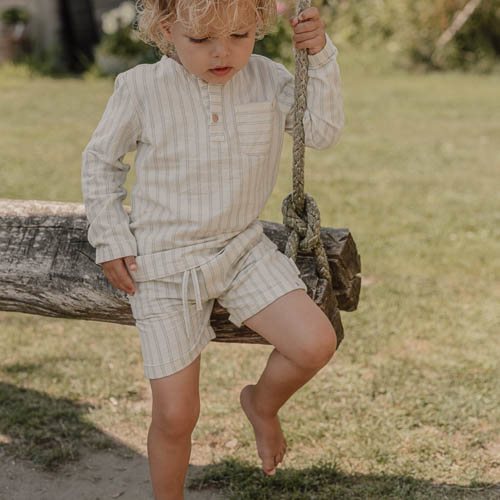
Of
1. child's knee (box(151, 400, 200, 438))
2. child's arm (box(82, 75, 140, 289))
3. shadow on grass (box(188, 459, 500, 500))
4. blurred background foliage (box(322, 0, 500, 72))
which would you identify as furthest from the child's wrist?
blurred background foliage (box(322, 0, 500, 72))

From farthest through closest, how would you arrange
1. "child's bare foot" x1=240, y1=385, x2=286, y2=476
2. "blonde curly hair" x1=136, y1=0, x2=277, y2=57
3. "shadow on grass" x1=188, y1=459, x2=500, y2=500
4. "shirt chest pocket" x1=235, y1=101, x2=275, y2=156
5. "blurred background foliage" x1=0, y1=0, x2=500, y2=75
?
"blurred background foliage" x1=0, y1=0, x2=500, y2=75 → "shadow on grass" x1=188, y1=459, x2=500, y2=500 → "child's bare foot" x1=240, y1=385, x2=286, y2=476 → "shirt chest pocket" x1=235, y1=101, x2=275, y2=156 → "blonde curly hair" x1=136, y1=0, x2=277, y2=57

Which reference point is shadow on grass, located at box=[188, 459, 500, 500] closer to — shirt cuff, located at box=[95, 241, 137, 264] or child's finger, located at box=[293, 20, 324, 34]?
shirt cuff, located at box=[95, 241, 137, 264]

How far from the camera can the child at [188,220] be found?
8.91 ft

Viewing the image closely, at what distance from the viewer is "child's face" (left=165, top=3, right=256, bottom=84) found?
101 inches

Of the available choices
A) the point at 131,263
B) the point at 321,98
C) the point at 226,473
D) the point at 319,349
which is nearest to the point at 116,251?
the point at 131,263

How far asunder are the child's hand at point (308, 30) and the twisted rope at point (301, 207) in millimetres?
19

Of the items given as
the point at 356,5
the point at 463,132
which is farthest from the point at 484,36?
the point at 463,132

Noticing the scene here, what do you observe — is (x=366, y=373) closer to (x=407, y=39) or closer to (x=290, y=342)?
(x=290, y=342)

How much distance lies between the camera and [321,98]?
9.24 feet

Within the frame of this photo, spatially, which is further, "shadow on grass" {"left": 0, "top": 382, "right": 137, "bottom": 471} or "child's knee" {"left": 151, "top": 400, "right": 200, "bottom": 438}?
"shadow on grass" {"left": 0, "top": 382, "right": 137, "bottom": 471}

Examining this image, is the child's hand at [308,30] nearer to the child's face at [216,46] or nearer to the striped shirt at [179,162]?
the striped shirt at [179,162]

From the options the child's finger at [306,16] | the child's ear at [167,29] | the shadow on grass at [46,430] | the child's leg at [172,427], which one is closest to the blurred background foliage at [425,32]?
the shadow on grass at [46,430]

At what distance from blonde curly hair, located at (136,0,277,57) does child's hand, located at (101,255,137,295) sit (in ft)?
2.05

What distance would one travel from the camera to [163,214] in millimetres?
2756
